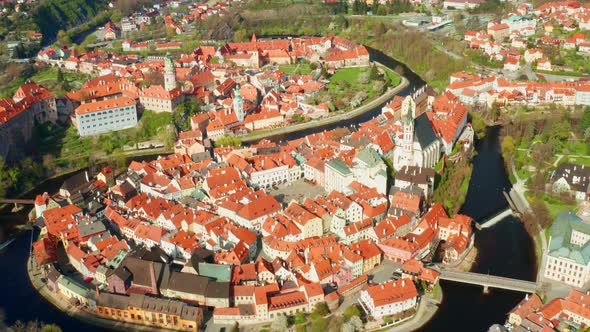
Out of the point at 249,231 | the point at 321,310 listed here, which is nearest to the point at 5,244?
the point at 249,231

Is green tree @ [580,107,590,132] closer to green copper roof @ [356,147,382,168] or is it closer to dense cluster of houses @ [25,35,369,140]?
green copper roof @ [356,147,382,168]

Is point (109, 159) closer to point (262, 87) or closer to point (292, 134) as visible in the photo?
point (292, 134)

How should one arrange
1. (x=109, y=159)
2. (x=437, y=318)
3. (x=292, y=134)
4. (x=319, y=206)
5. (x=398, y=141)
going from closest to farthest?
(x=437, y=318) → (x=319, y=206) → (x=398, y=141) → (x=109, y=159) → (x=292, y=134)

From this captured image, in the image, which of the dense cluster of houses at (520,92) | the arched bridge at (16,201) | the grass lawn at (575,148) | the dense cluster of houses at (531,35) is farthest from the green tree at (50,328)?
the dense cluster of houses at (531,35)

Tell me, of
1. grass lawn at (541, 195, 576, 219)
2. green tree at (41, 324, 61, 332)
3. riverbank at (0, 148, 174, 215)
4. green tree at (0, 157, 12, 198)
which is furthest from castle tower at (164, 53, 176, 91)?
grass lawn at (541, 195, 576, 219)

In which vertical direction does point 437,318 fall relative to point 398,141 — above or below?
below

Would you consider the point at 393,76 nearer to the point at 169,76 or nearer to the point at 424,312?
the point at 169,76

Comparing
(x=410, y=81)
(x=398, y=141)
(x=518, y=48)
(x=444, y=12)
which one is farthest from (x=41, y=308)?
(x=444, y=12)
